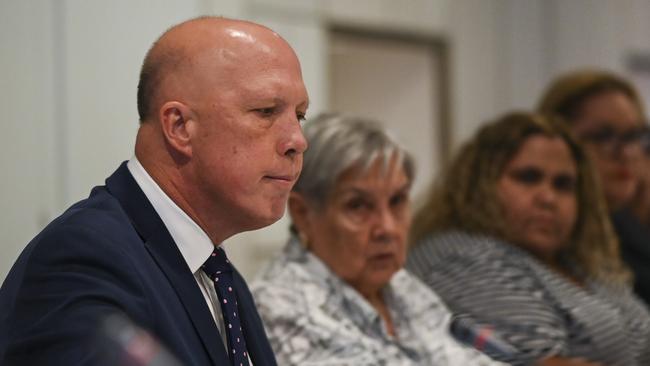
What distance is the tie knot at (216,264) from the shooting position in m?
1.10

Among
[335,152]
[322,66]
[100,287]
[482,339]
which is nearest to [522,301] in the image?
[482,339]

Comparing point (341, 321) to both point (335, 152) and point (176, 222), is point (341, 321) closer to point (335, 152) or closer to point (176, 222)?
point (335, 152)

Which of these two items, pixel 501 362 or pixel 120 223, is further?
pixel 501 362

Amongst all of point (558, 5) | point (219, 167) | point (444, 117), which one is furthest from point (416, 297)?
point (558, 5)

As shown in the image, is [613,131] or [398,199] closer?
[398,199]

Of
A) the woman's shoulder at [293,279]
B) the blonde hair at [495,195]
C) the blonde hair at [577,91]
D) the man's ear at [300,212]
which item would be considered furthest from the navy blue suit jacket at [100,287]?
the blonde hair at [577,91]

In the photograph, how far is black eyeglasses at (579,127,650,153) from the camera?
274 cm

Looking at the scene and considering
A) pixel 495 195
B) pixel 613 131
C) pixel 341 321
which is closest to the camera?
pixel 341 321

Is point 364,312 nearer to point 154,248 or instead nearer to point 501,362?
point 501,362

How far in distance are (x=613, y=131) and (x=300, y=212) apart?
1382 millimetres

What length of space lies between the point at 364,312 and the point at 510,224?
2.12 feet

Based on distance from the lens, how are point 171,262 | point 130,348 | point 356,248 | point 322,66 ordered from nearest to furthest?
1. point 130,348
2. point 171,262
3. point 356,248
4. point 322,66

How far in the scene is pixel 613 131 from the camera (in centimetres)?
274

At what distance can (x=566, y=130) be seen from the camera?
7.39 feet
